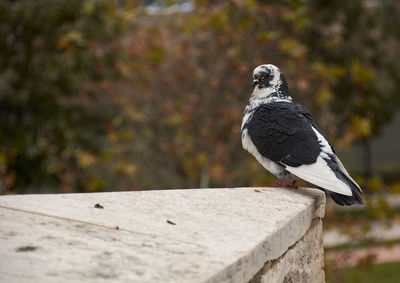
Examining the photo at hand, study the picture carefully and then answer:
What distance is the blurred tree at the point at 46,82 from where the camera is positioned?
7473mm

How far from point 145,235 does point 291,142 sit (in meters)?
1.36

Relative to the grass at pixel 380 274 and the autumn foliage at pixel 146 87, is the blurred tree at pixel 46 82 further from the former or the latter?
the grass at pixel 380 274

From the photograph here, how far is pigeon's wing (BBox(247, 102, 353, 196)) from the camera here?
10.5ft

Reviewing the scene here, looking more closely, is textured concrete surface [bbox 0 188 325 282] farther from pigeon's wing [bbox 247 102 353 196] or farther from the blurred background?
the blurred background

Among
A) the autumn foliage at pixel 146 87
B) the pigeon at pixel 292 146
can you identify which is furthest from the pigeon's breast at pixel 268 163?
the autumn foliage at pixel 146 87

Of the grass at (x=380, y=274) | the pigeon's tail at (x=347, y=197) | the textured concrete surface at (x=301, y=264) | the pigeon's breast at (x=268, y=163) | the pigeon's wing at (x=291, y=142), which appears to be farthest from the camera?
the grass at (x=380, y=274)

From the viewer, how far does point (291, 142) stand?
330 cm

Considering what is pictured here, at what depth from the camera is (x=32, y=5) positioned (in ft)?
25.6

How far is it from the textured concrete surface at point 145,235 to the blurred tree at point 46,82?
14.7ft

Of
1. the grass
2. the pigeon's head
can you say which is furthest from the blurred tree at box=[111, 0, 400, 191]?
the grass

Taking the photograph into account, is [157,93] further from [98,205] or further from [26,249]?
[26,249]

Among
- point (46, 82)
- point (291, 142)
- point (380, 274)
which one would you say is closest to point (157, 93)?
point (46, 82)

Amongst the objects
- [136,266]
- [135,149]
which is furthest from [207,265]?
[135,149]

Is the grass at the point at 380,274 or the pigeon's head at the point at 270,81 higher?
the pigeon's head at the point at 270,81
